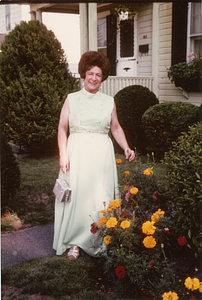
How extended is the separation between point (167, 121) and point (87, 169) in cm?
363

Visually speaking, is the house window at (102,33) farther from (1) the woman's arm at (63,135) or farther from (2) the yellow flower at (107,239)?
(2) the yellow flower at (107,239)

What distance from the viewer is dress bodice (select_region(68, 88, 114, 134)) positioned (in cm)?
302

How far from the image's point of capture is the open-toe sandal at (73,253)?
3078mm

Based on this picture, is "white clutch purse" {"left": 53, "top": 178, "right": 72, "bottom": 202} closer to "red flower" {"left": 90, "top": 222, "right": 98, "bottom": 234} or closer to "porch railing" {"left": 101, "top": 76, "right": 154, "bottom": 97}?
"red flower" {"left": 90, "top": 222, "right": 98, "bottom": 234}

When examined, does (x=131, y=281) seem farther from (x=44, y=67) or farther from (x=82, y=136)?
(x=44, y=67)

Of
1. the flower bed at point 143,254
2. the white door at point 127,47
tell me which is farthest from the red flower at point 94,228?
the white door at point 127,47

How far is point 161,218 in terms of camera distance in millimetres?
2730

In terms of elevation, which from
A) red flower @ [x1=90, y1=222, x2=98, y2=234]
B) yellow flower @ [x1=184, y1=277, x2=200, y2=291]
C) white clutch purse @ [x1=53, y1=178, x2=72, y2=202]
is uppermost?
white clutch purse @ [x1=53, y1=178, x2=72, y2=202]

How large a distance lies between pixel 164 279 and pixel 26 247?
1.62m

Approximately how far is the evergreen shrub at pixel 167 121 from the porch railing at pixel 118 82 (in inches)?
81.0

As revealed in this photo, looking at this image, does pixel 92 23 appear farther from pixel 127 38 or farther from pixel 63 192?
pixel 63 192

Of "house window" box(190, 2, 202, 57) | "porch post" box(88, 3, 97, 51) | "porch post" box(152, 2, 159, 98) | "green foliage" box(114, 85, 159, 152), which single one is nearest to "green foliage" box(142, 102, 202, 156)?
"green foliage" box(114, 85, 159, 152)

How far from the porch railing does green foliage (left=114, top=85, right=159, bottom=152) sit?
3.41ft

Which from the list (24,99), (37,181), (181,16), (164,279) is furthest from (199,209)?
(181,16)
